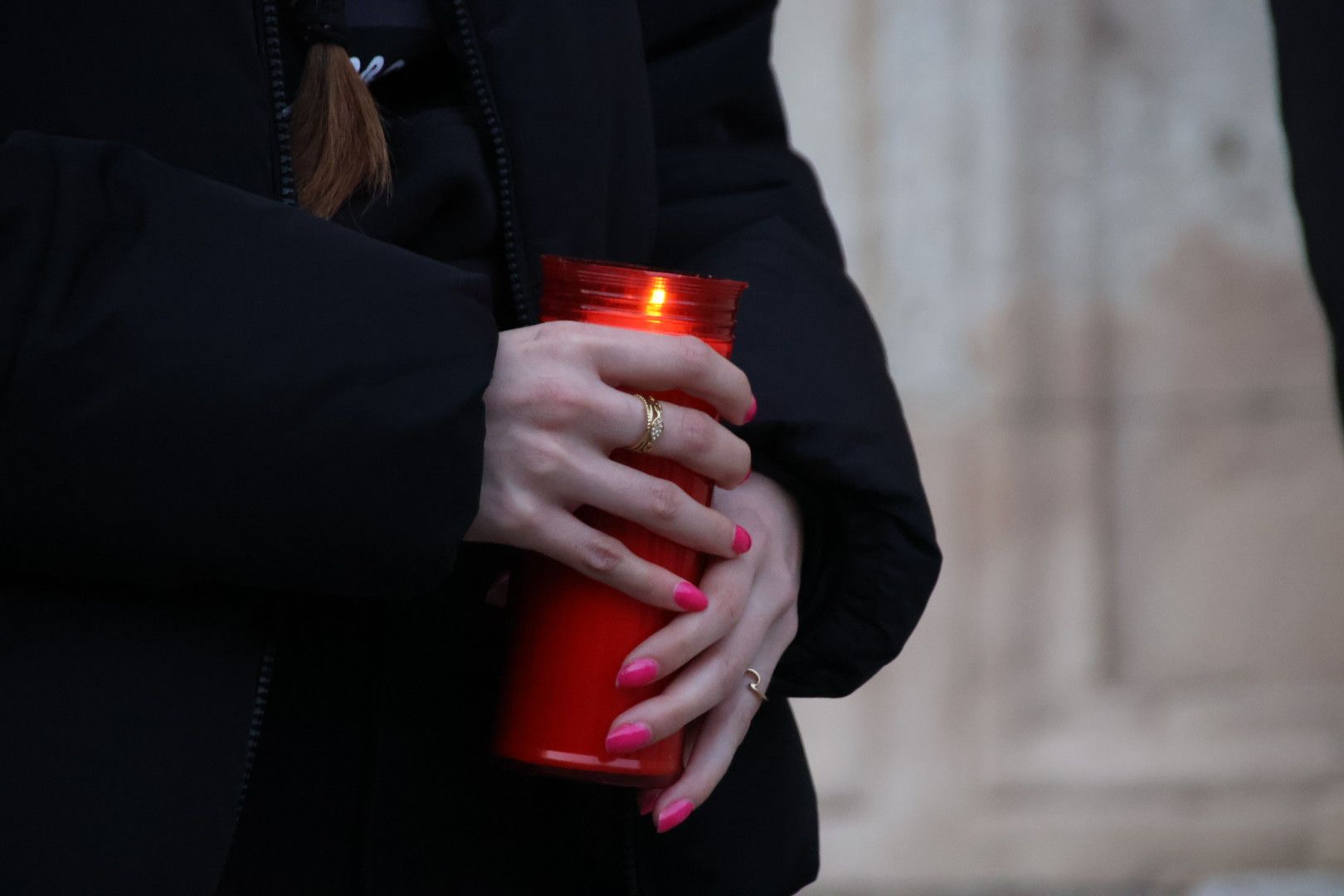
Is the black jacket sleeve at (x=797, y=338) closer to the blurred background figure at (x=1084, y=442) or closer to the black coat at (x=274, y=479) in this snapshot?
the black coat at (x=274, y=479)

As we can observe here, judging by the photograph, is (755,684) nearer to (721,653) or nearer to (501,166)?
(721,653)

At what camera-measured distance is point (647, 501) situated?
2.09 ft

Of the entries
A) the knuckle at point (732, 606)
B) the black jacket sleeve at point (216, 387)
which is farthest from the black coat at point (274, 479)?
the knuckle at point (732, 606)

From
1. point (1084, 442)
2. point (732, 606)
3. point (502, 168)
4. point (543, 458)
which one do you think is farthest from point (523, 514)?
point (1084, 442)

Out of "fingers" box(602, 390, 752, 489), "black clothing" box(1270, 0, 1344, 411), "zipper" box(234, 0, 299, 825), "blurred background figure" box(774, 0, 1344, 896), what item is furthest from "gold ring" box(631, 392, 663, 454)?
"blurred background figure" box(774, 0, 1344, 896)

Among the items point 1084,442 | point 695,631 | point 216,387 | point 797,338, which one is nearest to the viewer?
point 216,387

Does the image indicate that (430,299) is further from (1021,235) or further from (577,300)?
(1021,235)

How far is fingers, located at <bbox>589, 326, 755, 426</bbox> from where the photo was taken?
2.07ft

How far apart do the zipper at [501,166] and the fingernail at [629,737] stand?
26 cm

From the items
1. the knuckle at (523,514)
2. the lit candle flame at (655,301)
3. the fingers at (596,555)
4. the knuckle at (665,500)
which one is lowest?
the fingers at (596,555)

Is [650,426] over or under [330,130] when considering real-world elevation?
under

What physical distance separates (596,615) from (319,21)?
35 cm

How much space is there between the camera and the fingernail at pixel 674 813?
71cm

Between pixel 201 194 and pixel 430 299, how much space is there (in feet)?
0.36
